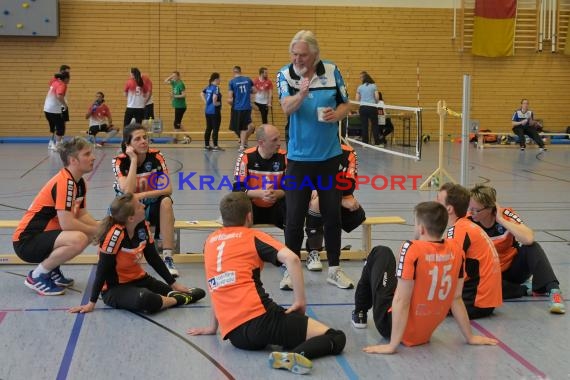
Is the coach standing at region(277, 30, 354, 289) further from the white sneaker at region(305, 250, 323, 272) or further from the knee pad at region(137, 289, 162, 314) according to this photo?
the knee pad at region(137, 289, 162, 314)

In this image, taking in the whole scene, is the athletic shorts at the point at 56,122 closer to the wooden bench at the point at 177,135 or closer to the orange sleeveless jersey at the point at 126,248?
the wooden bench at the point at 177,135

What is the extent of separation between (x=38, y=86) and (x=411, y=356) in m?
17.1

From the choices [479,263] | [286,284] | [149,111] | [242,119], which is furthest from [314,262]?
[149,111]

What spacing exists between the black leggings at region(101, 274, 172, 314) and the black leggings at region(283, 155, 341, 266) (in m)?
1.05

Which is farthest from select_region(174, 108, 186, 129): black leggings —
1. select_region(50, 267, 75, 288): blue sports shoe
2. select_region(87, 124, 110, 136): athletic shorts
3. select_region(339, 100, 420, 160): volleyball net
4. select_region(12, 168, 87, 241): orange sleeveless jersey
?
select_region(50, 267, 75, 288): blue sports shoe

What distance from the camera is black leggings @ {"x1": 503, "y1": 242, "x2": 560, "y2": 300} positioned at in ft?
15.2

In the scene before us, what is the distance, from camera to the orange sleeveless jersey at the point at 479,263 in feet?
13.6

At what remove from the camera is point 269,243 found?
3611 millimetres

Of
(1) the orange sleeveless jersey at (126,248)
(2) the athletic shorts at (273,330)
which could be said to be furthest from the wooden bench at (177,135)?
(2) the athletic shorts at (273,330)

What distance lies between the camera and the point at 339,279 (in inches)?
197

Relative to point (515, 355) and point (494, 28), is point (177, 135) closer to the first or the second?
point (494, 28)

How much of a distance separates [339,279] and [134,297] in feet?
4.88

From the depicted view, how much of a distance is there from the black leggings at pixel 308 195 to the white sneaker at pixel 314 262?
0.55 meters

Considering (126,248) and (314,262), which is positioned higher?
(126,248)
